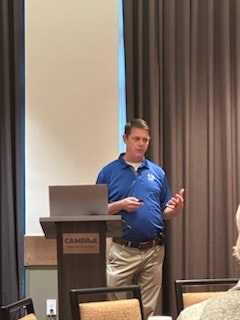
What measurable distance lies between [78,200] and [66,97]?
1499 millimetres

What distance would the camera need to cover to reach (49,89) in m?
4.30

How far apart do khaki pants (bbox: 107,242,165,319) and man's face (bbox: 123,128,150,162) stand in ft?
2.09

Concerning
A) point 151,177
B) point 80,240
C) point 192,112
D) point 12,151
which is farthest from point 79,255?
point 192,112

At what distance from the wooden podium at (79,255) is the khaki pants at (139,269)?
2.09ft

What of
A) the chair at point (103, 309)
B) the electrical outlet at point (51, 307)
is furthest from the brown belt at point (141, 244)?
the chair at point (103, 309)

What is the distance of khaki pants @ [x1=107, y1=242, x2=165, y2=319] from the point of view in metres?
3.63

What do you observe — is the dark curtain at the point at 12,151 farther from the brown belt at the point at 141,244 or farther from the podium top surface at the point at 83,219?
the podium top surface at the point at 83,219

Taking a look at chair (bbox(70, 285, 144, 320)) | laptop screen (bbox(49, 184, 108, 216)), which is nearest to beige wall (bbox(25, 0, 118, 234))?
laptop screen (bbox(49, 184, 108, 216))

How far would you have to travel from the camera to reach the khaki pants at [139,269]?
3629 mm

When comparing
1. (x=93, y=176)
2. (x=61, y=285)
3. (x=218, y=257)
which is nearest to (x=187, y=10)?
(x=93, y=176)

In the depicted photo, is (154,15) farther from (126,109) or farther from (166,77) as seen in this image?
(126,109)

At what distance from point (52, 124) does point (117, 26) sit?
98 cm

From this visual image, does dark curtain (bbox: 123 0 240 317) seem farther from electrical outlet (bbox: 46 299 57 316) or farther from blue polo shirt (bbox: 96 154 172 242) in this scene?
electrical outlet (bbox: 46 299 57 316)

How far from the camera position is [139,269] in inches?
144
